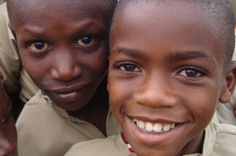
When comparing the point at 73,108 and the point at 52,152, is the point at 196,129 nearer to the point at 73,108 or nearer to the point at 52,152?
the point at 73,108

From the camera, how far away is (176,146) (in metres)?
1.00

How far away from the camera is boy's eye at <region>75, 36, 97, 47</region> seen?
3.90 feet

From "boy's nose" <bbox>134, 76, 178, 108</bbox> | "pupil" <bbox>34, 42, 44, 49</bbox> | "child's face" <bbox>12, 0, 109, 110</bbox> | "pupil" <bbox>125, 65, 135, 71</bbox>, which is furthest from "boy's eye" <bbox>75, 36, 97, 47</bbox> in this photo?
"boy's nose" <bbox>134, 76, 178, 108</bbox>

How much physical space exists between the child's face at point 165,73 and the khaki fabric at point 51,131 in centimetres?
42

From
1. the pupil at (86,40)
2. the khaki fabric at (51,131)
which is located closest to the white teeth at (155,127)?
the pupil at (86,40)

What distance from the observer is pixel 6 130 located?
118 cm

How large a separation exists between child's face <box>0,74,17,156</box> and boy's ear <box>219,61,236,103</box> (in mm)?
Result: 656

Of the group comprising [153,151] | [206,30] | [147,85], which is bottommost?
[153,151]

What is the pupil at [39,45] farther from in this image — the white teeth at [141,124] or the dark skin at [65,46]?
the white teeth at [141,124]

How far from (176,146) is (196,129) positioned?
7cm

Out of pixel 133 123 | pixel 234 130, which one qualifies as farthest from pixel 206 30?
pixel 234 130

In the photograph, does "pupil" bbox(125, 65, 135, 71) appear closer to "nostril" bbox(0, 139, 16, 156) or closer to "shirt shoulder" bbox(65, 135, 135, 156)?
"shirt shoulder" bbox(65, 135, 135, 156)

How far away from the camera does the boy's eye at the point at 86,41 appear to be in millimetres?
1189

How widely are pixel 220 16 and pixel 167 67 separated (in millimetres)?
202
